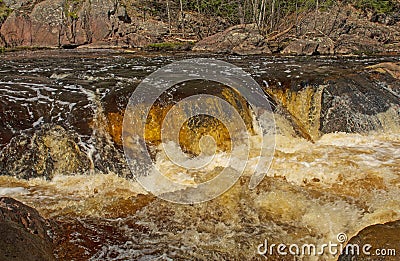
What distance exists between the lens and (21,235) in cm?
271

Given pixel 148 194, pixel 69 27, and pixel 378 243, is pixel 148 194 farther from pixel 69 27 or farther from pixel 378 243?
pixel 69 27

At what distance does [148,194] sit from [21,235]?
235 cm

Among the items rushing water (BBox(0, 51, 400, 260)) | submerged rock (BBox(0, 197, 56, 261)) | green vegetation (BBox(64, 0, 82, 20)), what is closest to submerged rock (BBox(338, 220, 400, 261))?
rushing water (BBox(0, 51, 400, 260))

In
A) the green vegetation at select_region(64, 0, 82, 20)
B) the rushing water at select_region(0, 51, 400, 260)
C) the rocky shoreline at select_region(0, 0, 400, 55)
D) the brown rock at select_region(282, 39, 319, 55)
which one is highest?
the green vegetation at select_region(64, 0, 82, 20)

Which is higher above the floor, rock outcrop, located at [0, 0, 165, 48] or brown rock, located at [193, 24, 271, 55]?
rock outcrop, located at [0, 0, 165, 48]

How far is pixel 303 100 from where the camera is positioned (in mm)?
7895

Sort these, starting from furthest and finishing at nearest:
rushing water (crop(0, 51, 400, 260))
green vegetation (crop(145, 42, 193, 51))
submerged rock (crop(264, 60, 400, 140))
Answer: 1. green vegetation (crop(145, 42, 193, 51))
2. submerged rock (crop(264, 60, 400, 140))
3. rushing water (crop(0, 51, 400, 260))

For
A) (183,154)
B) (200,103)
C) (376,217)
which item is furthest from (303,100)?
(376,217)

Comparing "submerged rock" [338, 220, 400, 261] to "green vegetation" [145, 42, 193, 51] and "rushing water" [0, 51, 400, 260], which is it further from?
"green vegetation" [145, 42, 193, 51]

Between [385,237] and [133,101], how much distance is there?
4.58m

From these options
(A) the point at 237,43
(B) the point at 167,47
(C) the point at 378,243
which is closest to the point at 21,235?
(C) the point at 378,243

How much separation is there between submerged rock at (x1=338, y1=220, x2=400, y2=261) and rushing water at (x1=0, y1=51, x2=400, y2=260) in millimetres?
834

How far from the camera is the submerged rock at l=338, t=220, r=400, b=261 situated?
2541mm

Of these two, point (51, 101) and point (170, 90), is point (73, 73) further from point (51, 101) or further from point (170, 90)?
point (170, 90)
